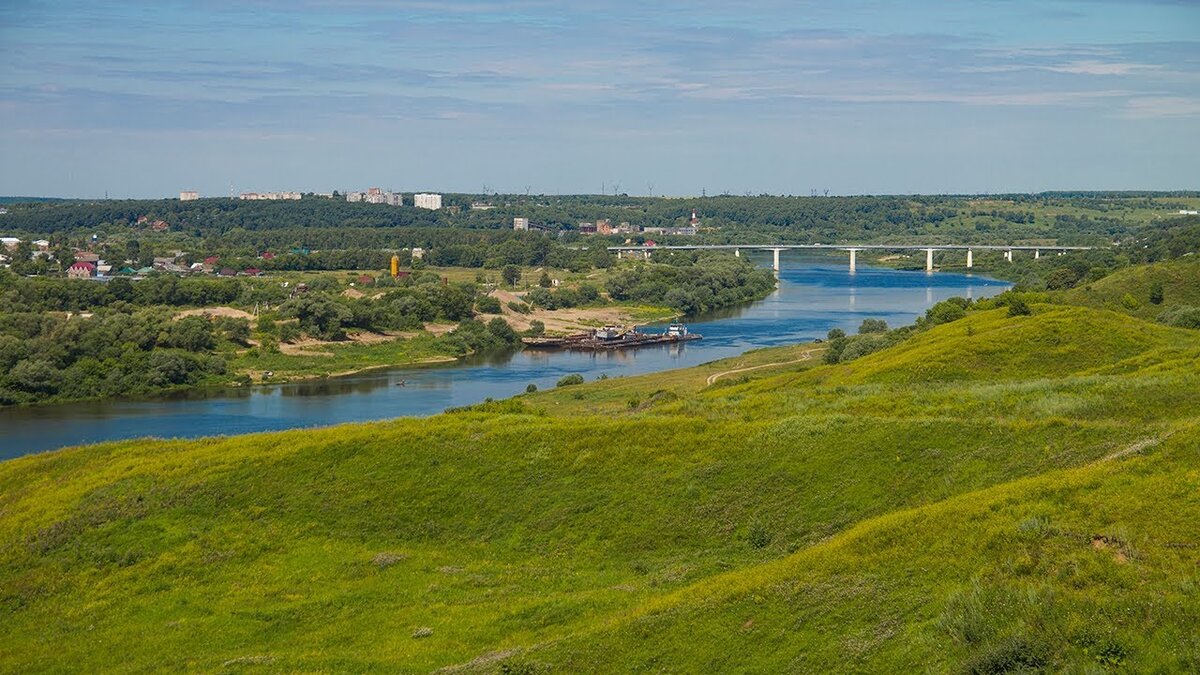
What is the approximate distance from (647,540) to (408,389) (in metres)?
46.5

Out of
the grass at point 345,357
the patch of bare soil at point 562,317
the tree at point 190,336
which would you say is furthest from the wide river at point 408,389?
the tree at point 190,336

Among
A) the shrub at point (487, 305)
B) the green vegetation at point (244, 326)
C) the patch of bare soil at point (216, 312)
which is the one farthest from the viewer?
the shrub at point (487, 305)

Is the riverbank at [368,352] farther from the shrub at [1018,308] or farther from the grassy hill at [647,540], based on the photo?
the grassy hill at [647,540]

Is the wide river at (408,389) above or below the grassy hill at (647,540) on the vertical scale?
below

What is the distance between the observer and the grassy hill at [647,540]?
548 inches

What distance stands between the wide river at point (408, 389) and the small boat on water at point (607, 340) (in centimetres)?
204

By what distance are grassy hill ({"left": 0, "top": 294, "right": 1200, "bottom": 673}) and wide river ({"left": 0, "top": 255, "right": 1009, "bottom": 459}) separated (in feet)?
Answer: 81.7

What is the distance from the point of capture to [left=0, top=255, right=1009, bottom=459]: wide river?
5394cm

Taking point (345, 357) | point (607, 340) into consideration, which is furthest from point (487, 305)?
point (345, 357)

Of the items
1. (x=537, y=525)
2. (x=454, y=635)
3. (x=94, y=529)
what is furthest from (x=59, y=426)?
(x=454, y=635)

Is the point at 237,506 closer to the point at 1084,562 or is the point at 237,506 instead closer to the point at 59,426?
the point at 1084,562

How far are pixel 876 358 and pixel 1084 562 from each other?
31.7 metres

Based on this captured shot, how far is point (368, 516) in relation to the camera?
23.2 m

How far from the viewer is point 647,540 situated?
2091 cm
